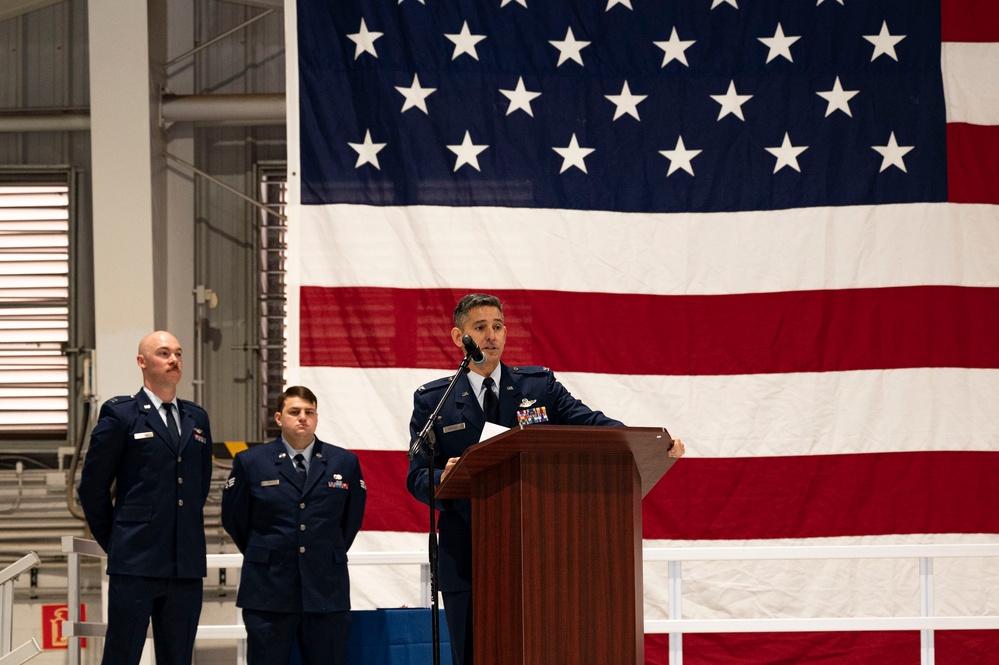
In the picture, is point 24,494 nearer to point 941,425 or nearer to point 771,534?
point 771,534

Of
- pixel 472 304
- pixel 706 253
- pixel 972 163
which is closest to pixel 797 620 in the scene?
pixel 706 253

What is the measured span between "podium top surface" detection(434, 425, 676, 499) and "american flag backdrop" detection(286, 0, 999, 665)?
285 cm

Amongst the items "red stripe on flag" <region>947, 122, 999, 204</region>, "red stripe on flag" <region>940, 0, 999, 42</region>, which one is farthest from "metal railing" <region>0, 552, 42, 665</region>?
"red stripe on flag" <region>940, 0, 999, 42</region>

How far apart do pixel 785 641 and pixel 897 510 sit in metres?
0.81

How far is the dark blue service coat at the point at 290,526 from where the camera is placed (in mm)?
3671

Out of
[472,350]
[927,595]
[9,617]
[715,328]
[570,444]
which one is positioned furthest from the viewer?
[715,328]

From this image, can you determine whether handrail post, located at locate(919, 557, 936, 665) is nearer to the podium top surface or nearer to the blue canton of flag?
the blue canton of flag

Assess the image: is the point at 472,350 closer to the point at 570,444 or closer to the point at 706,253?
the point at 570,444

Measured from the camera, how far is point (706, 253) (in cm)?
531

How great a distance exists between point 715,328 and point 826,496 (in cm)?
94

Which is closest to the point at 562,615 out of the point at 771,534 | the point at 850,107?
the point at 771,534

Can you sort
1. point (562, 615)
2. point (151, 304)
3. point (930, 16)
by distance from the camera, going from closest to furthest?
point (562, 615), point (930, 16), point (151, 304)

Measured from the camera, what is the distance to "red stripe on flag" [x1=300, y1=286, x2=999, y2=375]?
518 cm

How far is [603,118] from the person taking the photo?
5.39 m
